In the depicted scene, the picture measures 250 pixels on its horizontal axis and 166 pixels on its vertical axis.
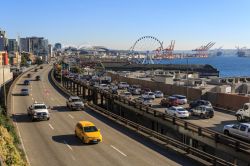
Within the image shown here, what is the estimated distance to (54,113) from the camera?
43844 millimetres

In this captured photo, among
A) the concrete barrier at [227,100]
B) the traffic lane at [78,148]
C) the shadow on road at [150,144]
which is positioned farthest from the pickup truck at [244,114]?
the traffic lane at [78,148]

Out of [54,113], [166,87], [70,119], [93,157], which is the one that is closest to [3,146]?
[93,157]

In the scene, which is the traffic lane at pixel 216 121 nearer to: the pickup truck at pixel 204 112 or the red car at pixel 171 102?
the pickup truck at pixel 204 112

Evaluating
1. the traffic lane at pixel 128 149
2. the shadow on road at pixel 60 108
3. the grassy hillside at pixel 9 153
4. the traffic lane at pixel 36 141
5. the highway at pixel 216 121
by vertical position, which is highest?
the grassy hillside at pixel 9 153

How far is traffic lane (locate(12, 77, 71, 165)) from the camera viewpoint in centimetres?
2333

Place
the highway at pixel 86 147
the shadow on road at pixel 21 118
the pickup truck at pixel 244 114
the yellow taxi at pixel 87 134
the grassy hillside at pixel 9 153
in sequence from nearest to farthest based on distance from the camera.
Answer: the grassy hillside at pixel 9 153
the highway at pixel 86 147
the yellow taxi at pixel 87 134
the shadow on road at pixel 21 118
the pickup truck at pixel 244 114

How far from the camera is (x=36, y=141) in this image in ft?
94.1

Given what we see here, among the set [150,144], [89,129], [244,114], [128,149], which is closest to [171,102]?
[244,114]

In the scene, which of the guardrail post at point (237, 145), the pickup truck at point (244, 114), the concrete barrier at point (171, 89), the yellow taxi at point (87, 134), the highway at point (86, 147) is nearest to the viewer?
the highway at point (86, 147)

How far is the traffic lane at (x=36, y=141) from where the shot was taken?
23.3 metres

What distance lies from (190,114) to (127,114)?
15.4m

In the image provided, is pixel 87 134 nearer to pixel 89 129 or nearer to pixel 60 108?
pixel 89 129

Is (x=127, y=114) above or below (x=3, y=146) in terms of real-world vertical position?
below

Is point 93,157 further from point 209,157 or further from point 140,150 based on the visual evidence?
point 209,157
